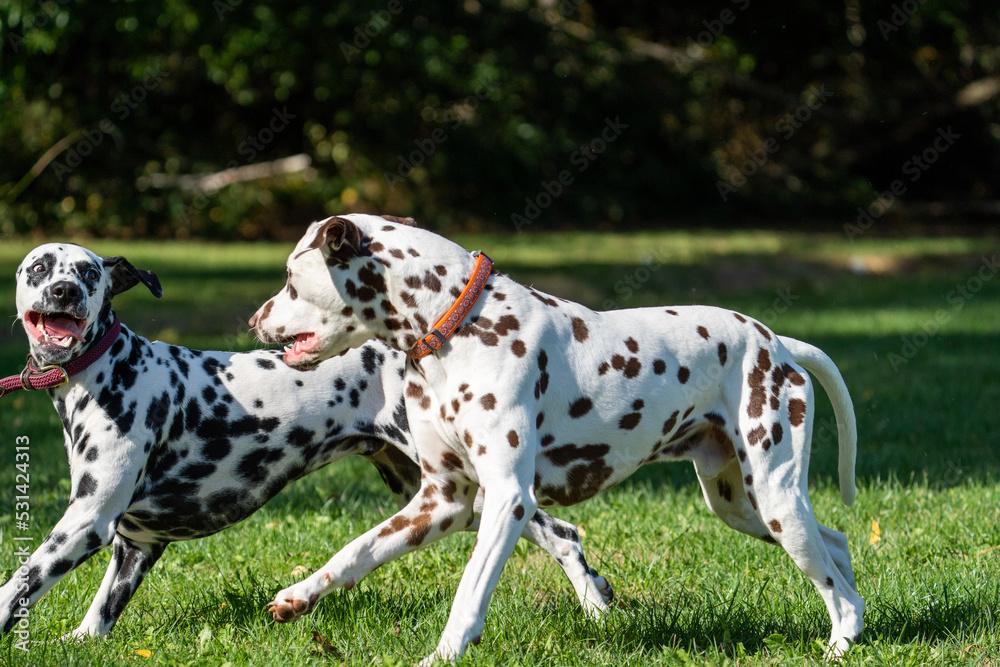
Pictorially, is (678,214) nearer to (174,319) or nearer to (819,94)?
(819,94)

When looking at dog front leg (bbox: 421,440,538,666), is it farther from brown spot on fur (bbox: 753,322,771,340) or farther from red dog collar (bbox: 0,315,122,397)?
red dog collar (bbox: 0,315,122,397)

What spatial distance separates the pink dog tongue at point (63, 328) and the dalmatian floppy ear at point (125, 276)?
0.30 meters

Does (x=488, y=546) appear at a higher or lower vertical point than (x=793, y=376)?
lower

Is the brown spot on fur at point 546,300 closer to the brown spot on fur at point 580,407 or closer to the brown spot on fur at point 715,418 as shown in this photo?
the brown spot on fur at point 580,407

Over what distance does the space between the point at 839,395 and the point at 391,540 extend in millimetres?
1861

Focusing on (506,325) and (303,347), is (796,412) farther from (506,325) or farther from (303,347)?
(303,347)

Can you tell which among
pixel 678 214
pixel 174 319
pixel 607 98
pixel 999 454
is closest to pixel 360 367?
pixel 999 454

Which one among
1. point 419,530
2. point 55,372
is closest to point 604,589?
point 419,530

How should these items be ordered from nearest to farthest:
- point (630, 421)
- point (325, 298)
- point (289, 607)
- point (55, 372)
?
point (289, 607) < point (325, 298) < point (630, 421) < point (55, 372)

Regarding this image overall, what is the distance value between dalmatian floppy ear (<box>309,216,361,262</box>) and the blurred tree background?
1116cm

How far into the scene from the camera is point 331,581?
353cm

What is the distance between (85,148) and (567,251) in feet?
29.2

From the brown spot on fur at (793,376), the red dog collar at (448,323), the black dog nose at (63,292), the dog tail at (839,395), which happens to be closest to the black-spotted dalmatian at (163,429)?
the black dog nose at (63,292)

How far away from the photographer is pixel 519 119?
858 inches
